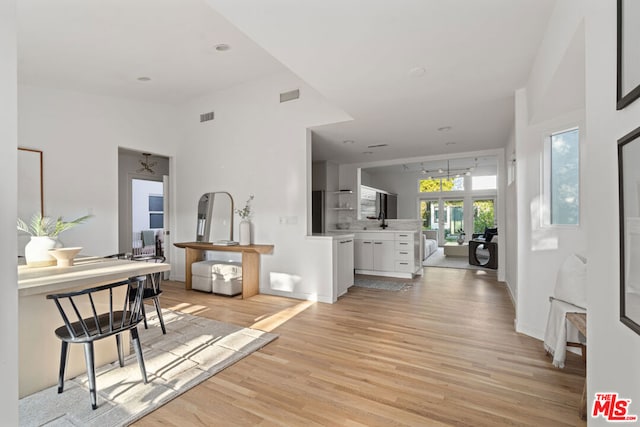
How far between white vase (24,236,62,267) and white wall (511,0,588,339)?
4153mm

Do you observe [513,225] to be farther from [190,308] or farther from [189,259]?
[189,259]

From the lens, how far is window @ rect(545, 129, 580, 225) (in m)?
2.68

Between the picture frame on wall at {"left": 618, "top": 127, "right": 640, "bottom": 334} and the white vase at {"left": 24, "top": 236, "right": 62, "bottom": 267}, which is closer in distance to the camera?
the picture frame on wall at {"left": 618, "top": 127, "right": 640, "bottom": 334}

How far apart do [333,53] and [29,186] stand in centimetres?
433

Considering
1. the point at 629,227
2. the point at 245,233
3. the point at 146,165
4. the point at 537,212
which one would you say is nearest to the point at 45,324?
the point at 245,233

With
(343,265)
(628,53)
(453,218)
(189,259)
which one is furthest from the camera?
(453,218)

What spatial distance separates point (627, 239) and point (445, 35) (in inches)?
73.3

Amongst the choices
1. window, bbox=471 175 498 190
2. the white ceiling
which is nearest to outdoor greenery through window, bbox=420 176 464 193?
window, bbox=471 175 498 190

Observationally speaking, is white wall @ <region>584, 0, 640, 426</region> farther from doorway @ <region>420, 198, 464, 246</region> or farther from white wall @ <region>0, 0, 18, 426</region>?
doorway @ <region>420, 198, 464, 246</region>

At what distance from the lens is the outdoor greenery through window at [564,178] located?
268 centimetres

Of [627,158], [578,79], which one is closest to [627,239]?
[627,158]

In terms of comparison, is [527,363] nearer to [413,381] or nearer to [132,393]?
[413,381]

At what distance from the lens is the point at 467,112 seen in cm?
371

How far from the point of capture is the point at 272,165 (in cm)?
471
